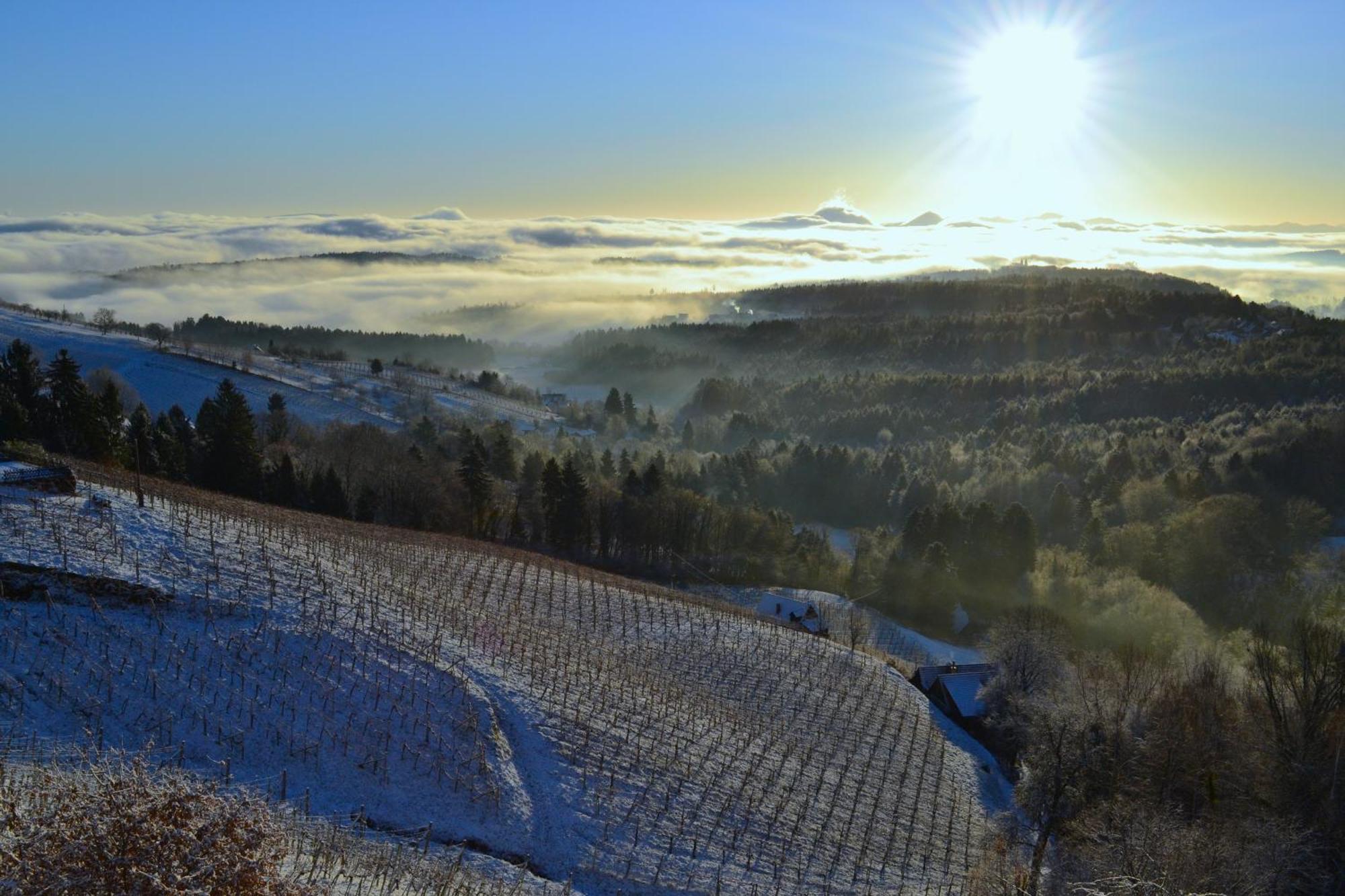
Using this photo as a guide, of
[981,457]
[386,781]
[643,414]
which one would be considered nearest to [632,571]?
[386,781]

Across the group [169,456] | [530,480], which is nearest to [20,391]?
[169,456]

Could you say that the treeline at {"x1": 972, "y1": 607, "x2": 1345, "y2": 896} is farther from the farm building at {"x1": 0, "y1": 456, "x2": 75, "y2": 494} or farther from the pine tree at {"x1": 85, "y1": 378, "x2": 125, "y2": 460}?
the pine tree at {"x1": 85, "y1": 378, "x2": 125, "y2": 460}

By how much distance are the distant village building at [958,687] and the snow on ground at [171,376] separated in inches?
3207

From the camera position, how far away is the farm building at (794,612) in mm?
57062

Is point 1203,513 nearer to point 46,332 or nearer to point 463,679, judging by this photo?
point 463,679

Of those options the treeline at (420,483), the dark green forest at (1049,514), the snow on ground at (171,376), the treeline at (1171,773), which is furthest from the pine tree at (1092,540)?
the snow on ground at (171,376)

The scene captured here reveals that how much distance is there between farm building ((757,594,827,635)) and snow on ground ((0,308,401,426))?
64.8 metres

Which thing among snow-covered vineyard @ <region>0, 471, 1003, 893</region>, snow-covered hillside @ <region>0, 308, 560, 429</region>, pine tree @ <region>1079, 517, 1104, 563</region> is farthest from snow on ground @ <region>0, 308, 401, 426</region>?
snow-covered vineyard @ <region>0, 471, 1003, 893</region>

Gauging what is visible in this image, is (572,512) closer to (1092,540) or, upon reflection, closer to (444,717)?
(444,717)

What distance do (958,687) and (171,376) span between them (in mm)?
108963

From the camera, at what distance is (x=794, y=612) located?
195ft

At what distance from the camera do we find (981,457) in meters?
115

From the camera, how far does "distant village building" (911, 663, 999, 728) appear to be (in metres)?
40.5

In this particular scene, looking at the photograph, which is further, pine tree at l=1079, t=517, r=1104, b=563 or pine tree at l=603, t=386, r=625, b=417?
pine tree at l=603, t=386, r=625, b=417
